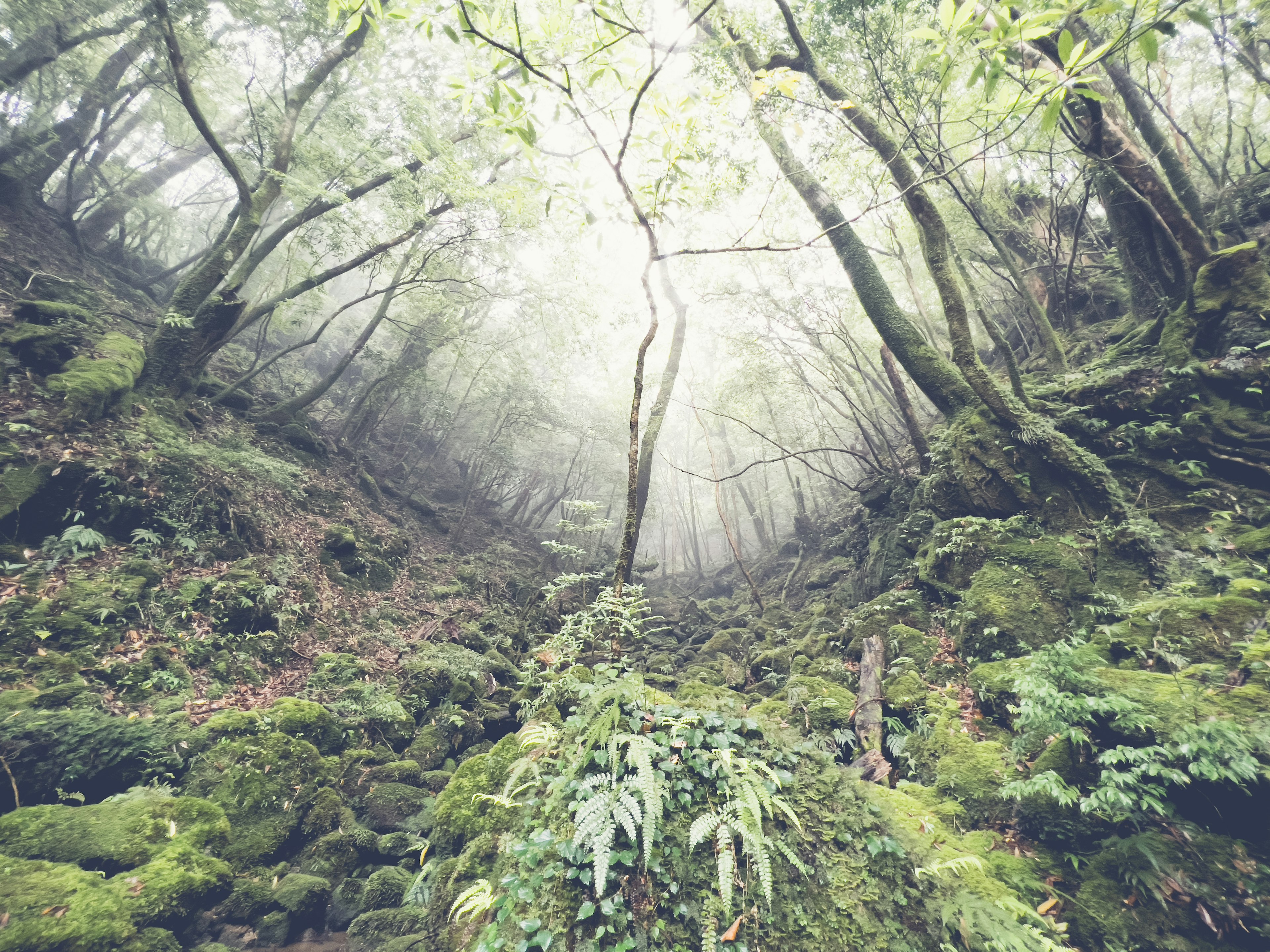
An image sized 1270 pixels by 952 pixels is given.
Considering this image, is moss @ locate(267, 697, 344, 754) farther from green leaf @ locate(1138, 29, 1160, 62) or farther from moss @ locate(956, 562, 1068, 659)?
green leaf @ locate(1138, 29, 1160, 62)

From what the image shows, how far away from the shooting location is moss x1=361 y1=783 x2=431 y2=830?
13.2 feet

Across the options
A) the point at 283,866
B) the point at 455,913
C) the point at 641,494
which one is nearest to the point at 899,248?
the point at 641,494

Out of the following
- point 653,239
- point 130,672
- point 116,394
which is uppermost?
point 116,394

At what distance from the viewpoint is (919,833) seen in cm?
251

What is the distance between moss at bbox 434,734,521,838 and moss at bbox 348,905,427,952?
0.44 metres

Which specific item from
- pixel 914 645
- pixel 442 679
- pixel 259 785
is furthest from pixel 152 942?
pixel 914 645

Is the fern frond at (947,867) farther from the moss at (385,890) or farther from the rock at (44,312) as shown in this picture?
the rock at (44,312)

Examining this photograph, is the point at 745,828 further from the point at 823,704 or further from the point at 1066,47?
the point at 1066,47

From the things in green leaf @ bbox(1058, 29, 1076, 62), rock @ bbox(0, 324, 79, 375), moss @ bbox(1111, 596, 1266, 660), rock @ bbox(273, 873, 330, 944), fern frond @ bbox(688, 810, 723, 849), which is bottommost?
rock @ bbox(273, 873, 330, 944)

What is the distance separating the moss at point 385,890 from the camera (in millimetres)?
3158

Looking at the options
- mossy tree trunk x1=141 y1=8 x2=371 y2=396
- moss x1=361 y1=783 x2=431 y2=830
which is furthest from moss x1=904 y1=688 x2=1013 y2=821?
mossy tree trunk x1=141 y1=8 x2=371 y2=396

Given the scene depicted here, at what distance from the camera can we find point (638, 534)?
8.47 metres

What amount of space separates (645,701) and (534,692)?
3663 mm

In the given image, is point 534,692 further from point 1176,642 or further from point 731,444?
point 731,444
